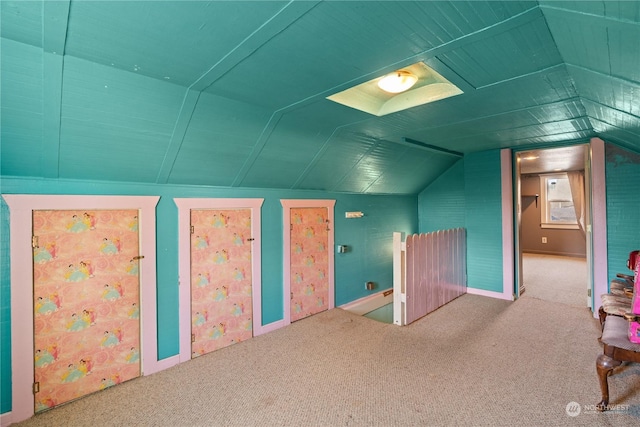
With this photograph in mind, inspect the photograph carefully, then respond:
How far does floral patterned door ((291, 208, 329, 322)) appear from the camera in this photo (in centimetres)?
355

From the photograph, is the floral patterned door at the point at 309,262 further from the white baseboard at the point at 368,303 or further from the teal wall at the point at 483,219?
the teal wall at the point at 483,219

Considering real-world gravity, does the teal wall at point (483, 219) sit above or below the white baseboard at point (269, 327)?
above

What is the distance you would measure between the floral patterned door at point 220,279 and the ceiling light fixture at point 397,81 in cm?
181

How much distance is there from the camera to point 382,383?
2.26m

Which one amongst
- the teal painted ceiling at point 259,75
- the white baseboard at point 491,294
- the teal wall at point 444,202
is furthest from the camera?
the teal wall at point 444,202

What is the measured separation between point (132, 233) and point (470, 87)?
278 centimetres

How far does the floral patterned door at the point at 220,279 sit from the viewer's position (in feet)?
9.06

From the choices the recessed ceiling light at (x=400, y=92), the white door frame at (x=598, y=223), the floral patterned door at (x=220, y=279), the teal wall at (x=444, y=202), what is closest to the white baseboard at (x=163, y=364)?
the floral patterned door at (x=220, y=279)

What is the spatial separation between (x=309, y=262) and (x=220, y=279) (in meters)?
1.15

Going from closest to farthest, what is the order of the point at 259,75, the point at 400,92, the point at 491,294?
1. the point at 259,75
2. the point at 400,92
3. the point at 491,294

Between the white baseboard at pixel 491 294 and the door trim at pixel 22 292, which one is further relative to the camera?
the white baseboard at pixel 491 294

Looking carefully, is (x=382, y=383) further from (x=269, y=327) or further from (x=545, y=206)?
(x=545, y=206)

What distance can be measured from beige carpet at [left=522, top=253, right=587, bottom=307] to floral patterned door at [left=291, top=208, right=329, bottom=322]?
3.18 meters

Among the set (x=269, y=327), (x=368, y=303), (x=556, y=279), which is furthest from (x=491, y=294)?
(x=269, y=327)
